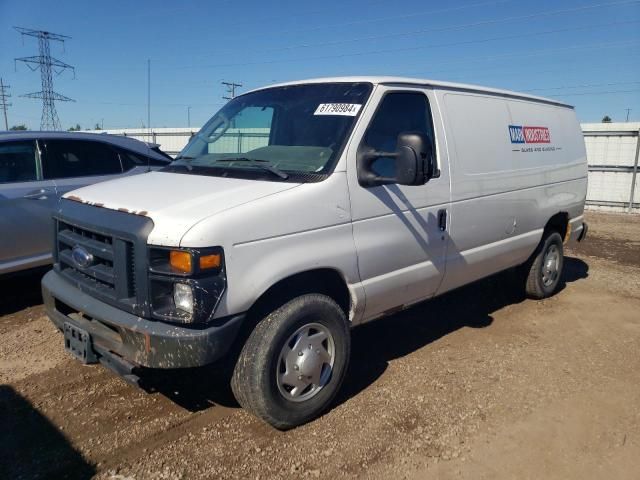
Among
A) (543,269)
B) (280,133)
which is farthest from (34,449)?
(543,269)

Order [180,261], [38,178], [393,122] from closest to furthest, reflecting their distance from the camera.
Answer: [180,261], [393,122], [38,178]

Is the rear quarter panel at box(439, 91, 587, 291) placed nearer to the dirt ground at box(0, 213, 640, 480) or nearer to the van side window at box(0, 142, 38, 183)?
→ the dirt ground at box(0, 213, 640, 480)

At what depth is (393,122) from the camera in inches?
151

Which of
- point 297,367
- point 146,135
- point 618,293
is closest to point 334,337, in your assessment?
point 297,367

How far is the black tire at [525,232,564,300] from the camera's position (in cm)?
589

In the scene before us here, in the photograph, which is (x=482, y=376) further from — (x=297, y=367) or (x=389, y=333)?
(x=297, y=367)

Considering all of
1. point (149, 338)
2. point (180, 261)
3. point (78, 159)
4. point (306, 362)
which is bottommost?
point (306, 362)

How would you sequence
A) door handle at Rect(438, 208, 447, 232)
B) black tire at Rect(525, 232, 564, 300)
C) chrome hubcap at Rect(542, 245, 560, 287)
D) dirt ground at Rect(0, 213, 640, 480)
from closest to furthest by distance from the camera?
dirt ground at Rect(0, 213, 640, 480)
door handle at Rect(438, 208, 447, 232)
black tire at Rect(525, 232, 564, 300)
chrome hubcap at Rect(542, 245, 560, 287)

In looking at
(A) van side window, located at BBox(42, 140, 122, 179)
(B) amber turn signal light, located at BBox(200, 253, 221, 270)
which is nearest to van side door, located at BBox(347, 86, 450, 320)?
(B) amber turn signal light, located at BBox(200, 253, 221, 270)

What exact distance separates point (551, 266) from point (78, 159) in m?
5.76

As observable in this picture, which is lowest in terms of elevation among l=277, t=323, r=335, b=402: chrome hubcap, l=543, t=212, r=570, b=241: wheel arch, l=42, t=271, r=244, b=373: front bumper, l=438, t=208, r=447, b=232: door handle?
l=277, t=323, r=335, b=402: chrome hubcap

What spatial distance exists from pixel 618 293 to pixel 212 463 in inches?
226

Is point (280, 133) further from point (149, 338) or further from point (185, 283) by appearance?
point (149, 338)

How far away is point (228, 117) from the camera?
4406 mm
